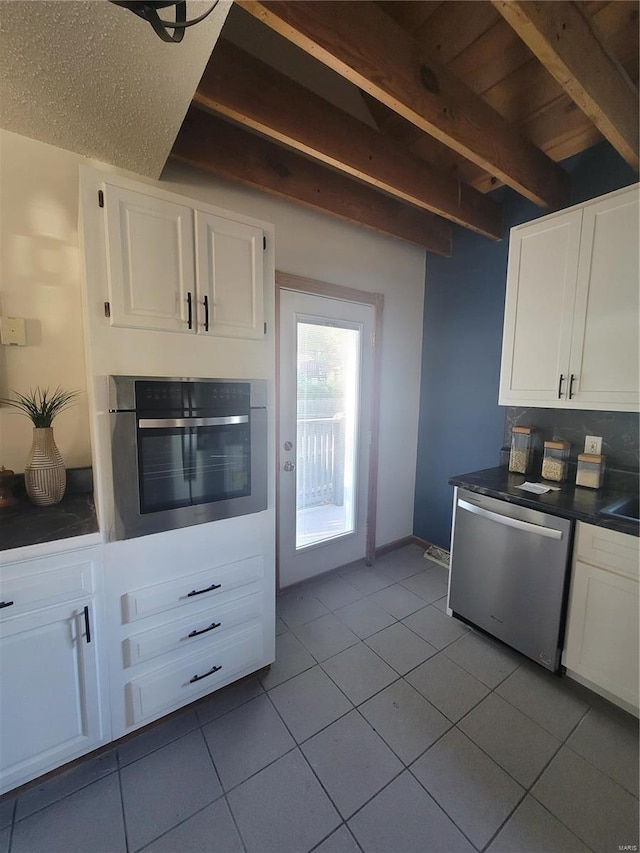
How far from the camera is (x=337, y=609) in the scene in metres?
2.34

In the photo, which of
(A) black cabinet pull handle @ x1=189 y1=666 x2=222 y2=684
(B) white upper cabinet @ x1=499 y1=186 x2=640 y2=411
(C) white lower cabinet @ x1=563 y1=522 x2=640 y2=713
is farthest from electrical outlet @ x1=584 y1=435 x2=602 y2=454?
(A) black cabinet pull handle @ x1=189 y1=666 x2=222 y2=684

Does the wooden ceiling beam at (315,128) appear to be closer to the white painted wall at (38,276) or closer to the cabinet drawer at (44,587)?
the white painted wall at (38,276)

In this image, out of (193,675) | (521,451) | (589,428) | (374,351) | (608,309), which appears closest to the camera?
(193,675)

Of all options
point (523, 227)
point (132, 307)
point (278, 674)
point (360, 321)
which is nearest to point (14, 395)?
point (132, 307)

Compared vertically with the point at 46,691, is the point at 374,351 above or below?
above

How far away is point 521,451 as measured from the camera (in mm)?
2271

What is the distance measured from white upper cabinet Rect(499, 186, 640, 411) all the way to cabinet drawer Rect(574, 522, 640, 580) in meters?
0.64

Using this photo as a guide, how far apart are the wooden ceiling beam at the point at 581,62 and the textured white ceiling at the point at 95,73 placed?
957mm

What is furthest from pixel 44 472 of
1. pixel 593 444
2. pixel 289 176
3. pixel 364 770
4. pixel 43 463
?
pixel 593 444

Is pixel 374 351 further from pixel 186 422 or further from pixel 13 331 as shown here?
pixel 13 331

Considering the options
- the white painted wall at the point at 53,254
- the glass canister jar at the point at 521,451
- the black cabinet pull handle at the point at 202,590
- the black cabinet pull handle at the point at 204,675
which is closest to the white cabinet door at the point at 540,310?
the glass canister jar at the point at 521,451

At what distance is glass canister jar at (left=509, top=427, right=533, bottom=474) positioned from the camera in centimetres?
226

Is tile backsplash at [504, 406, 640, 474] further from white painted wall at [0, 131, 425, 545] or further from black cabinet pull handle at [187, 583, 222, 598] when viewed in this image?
black cabinet pull handle at [187, 583, 222, 598]

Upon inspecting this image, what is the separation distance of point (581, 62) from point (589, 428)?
1743 mm
